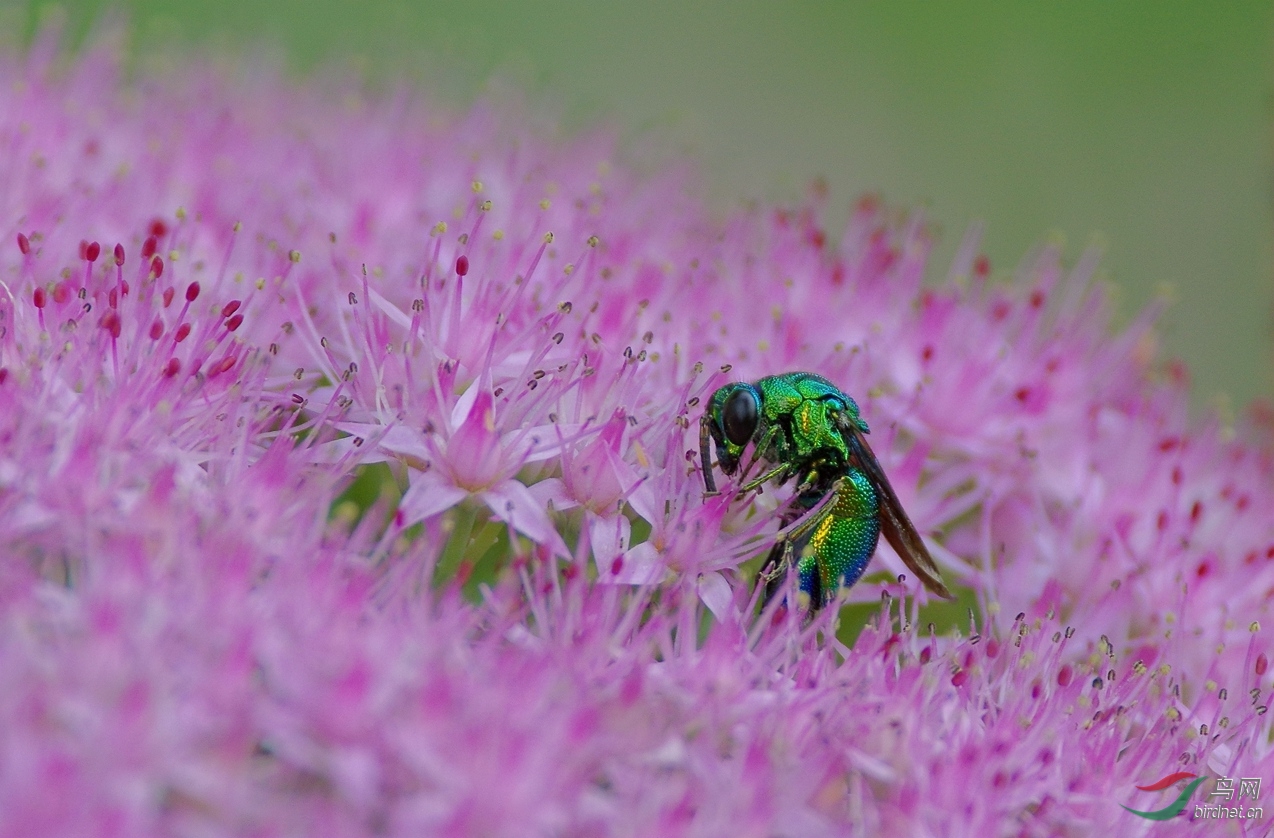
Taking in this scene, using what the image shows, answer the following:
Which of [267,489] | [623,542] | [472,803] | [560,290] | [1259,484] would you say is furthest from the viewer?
[1259,484]

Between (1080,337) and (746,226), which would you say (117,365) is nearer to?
(746,226)

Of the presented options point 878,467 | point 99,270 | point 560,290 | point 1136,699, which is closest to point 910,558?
point 878,467

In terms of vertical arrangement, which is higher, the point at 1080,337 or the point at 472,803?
the point at 1080,337

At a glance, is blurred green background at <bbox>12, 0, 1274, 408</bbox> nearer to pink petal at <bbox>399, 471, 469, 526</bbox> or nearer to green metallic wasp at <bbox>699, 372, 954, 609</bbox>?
green metallic wasp at <bbox>699, 372, 954, 609</bbox>

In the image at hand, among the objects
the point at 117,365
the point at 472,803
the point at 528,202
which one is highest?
the point at 528,202
